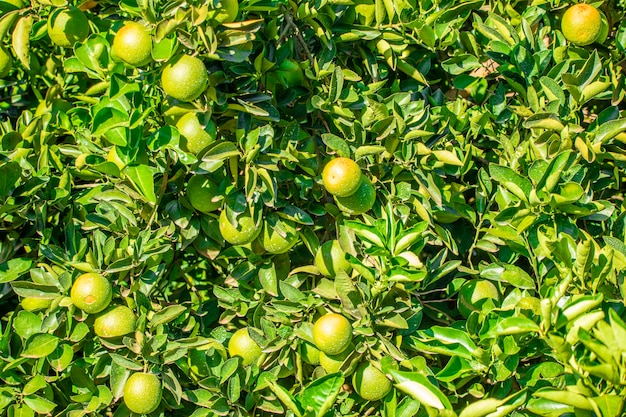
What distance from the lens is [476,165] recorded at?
1.93 m

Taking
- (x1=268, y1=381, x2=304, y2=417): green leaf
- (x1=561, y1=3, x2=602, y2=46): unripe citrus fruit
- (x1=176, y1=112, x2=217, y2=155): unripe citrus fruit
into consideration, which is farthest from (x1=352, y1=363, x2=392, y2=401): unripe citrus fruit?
(x1=561, y1=3, x2=602, y2=46): unripe citrus fruit

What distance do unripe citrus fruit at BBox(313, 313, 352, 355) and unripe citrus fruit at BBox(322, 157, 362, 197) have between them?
27cm

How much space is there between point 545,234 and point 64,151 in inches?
45.2

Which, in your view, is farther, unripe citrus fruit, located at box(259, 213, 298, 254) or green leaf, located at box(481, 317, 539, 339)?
unripe citrus fruit, located at box(259, 213, 298, 254)

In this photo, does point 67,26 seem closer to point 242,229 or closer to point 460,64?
point 242,229

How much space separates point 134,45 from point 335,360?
80 centimetres

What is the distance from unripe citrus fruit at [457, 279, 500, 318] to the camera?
161 cm

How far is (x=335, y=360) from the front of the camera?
1.51 metres

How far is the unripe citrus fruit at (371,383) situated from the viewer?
4.89 feet

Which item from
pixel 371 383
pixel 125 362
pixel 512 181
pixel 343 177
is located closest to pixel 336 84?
pixel 343 177

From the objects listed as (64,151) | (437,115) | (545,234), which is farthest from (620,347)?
(64,151)

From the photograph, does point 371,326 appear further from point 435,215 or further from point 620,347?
point 620,347

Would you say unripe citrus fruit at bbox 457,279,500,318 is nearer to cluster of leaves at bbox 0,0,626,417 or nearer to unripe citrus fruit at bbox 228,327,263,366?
cluster of leaves at bbox 0,0,626,417

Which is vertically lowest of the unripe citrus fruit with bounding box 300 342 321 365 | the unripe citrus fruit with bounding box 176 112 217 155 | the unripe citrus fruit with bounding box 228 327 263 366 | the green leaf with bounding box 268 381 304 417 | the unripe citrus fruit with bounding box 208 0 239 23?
the unripe citrus fruit with bounding box 228 327 263 366
